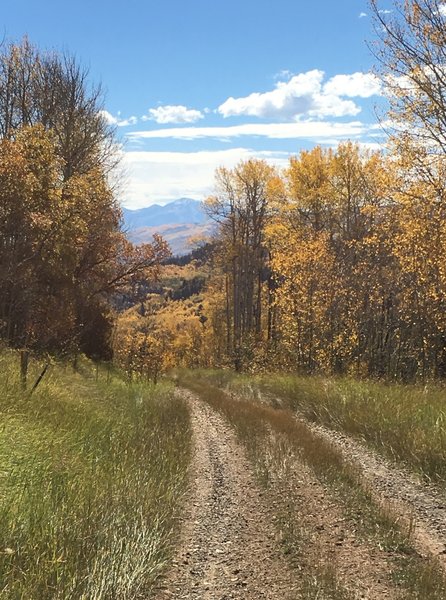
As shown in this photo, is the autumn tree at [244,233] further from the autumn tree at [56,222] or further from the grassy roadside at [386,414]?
the grassy roadside at [386,414]

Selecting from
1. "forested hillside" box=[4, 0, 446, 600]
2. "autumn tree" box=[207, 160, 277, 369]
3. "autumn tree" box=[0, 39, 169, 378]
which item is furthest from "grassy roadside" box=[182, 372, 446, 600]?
"autumn tree" box=[207, 160, 277, 369]

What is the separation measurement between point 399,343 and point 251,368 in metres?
12.7

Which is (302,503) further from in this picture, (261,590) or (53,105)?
(53,105)

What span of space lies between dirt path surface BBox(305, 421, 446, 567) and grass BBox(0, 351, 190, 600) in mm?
2658

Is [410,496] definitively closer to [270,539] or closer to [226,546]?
[270,539]

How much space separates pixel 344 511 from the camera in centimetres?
527

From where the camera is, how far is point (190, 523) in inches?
204

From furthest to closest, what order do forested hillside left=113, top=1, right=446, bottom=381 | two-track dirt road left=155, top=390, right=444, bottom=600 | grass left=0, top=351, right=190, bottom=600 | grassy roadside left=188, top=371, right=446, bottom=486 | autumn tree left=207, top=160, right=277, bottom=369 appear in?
autumn tree left=207, top=160, right=277, bottom=369 < forested hillside left=113, top=1, right=446, bottom=381 < grassy roadside left=188, top=371, right=446, bottom=486 < two-track dirt road left=155, top=390, right=444, bottom=600 < grass left=0, top=351, right=190, bottom=600

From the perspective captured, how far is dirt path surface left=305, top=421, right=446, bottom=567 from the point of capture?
452cm

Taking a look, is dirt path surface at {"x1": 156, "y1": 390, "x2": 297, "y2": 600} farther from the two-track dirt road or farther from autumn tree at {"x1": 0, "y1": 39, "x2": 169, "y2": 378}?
autumn tree at {"x1": 0, "y1": 39, "x2": 169, "y2": 378}

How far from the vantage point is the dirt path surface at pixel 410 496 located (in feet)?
14.8

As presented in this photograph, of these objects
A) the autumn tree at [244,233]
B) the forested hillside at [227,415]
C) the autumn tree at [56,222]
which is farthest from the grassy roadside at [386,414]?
the autumn tree at [244,233]

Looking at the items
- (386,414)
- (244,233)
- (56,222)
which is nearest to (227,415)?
(386,414)

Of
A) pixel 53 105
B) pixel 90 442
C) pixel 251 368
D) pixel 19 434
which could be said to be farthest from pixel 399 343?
pixel 53 105
